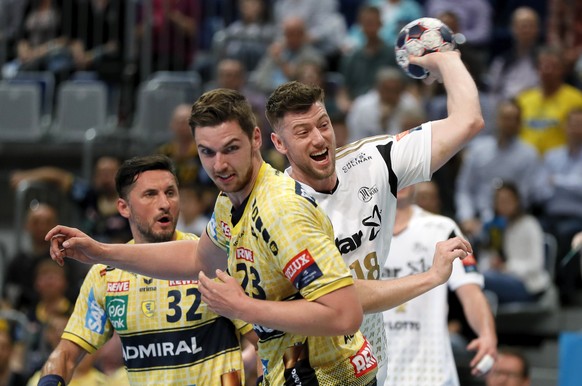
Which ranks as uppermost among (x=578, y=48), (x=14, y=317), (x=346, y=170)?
(x=578, y=48)

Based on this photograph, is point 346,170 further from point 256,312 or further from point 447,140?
point 256,312

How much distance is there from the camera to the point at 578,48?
13117 millimetres

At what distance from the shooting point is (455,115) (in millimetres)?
5434

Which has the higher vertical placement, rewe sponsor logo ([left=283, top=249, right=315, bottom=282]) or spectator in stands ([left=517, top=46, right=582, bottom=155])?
spectator in stands ([left=517, top=46, right=582, bottom=155])

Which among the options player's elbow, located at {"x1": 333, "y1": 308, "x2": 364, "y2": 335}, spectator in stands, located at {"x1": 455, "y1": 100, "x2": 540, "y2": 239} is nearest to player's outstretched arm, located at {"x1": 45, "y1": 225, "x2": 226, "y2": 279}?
player's elbow, located at {"x1": 333, "y1": 308, "x2": 364, "y2": 335}

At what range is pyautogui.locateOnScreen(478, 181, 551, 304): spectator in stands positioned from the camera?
10750 millimetres

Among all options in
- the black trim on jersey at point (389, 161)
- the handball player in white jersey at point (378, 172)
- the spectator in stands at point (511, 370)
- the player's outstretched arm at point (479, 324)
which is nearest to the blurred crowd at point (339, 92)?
the spectator in stands at point (511, 370)

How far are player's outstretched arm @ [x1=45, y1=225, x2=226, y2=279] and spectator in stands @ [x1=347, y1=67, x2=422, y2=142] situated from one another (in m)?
6.40

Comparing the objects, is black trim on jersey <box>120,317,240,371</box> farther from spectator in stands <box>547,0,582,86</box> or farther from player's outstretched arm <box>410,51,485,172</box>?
Result: spectator in stands <box>547,0,582,86</box>

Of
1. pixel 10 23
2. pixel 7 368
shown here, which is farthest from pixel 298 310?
pixel 10 23

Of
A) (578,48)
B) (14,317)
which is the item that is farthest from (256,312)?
(578,48)

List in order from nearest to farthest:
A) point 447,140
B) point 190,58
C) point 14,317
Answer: point 447,140 → point 14,317 → point 190,58

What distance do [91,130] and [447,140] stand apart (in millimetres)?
8278

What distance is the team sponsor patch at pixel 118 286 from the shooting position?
6.04m
